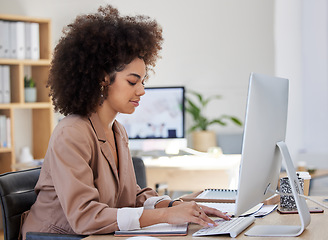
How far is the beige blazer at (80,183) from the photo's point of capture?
155 cm

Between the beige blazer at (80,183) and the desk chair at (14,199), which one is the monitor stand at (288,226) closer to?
the beige blazer at (80,183)

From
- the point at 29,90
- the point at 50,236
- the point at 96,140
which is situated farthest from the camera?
the point at 29,90

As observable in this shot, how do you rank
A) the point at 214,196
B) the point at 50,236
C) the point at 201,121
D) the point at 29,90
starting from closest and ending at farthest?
1. the point at 50,236
2. the point at 214,196
3. the point at 29,90
4. the point at 201,121

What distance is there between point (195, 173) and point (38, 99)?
1.76 m

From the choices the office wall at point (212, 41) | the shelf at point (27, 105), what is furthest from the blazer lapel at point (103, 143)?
the office wall at point (212, 41)

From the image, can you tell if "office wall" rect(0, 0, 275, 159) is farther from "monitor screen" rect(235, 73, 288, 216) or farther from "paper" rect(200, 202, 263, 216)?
"monitor screen" rect(235, 73, 288, 216)

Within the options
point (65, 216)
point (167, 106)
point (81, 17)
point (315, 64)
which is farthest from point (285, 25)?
point (65, 216)

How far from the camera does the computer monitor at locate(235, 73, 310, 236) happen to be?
141cm

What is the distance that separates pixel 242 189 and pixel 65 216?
2.04 ft

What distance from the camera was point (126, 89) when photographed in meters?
1.82

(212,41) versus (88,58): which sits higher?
(212,41)

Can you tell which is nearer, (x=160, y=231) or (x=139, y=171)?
(x=160, y=231)

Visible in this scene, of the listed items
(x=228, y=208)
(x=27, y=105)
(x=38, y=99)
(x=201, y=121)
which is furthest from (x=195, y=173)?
(x=228, y=208)

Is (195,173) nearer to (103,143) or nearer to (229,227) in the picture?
(103,143)
